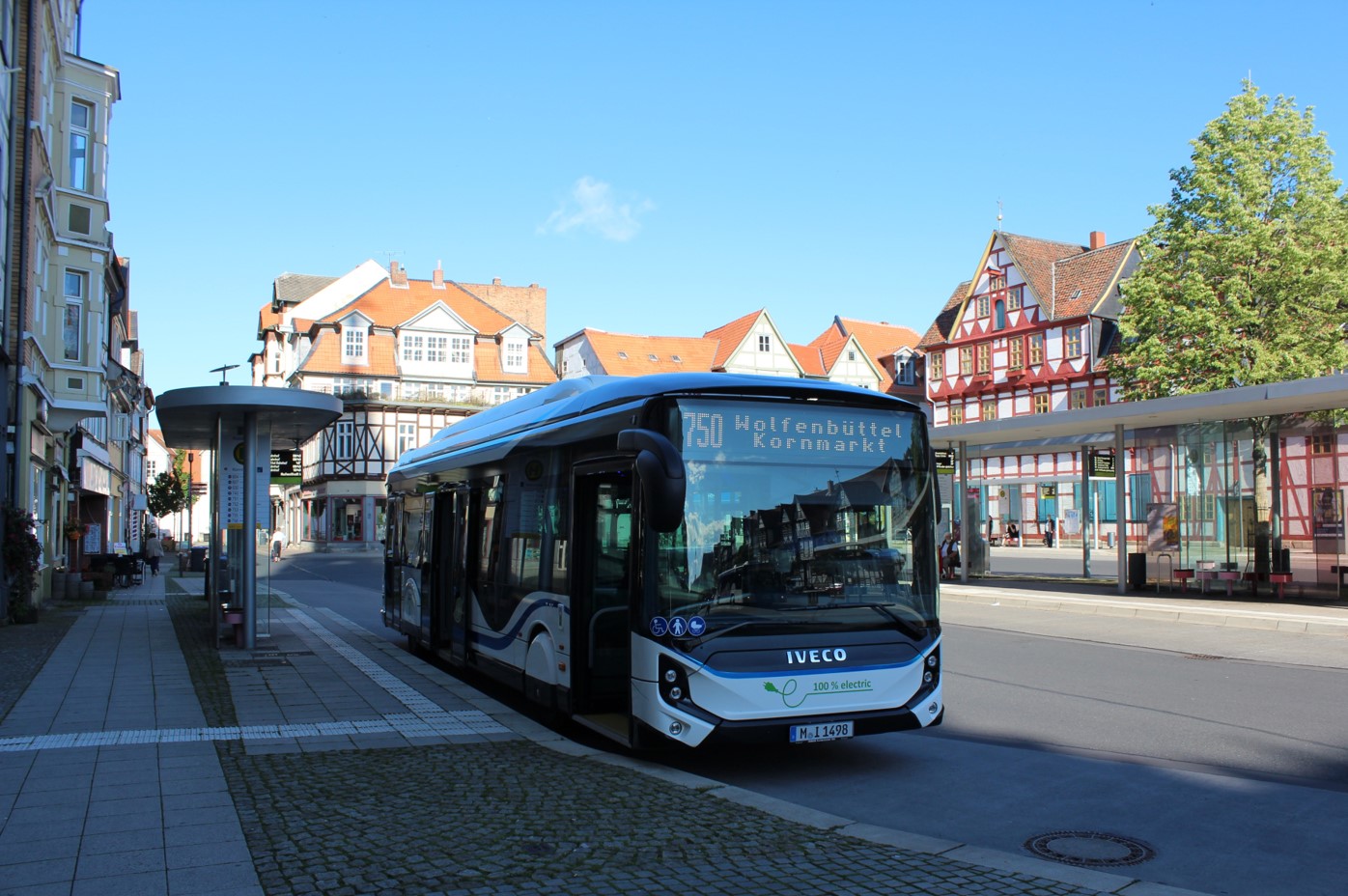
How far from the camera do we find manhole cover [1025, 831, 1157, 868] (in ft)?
18.9

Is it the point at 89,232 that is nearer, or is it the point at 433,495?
the point at 433,495

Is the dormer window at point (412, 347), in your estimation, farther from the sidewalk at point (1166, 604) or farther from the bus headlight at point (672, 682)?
the bus headlight at point (672, 682)

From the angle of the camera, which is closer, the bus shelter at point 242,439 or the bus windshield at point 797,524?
the bus windshield at point 797,524

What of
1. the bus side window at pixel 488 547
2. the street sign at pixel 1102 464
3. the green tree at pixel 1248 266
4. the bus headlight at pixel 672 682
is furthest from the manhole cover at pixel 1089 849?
the green tree at pixel 1248 266

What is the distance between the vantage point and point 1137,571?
79.5 ft

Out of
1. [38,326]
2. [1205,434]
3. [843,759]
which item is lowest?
[843,759]

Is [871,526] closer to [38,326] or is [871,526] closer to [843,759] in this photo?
[843,759]

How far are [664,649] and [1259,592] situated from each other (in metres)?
18.7

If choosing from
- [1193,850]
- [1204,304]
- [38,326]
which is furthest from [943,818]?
[1204,304]

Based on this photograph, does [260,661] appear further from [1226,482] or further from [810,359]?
[810,359]

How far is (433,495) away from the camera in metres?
13.8

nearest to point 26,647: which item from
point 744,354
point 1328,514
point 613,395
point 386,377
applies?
point 613,395

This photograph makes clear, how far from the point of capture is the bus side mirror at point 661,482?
7059 mm

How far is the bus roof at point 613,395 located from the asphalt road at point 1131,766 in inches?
103
